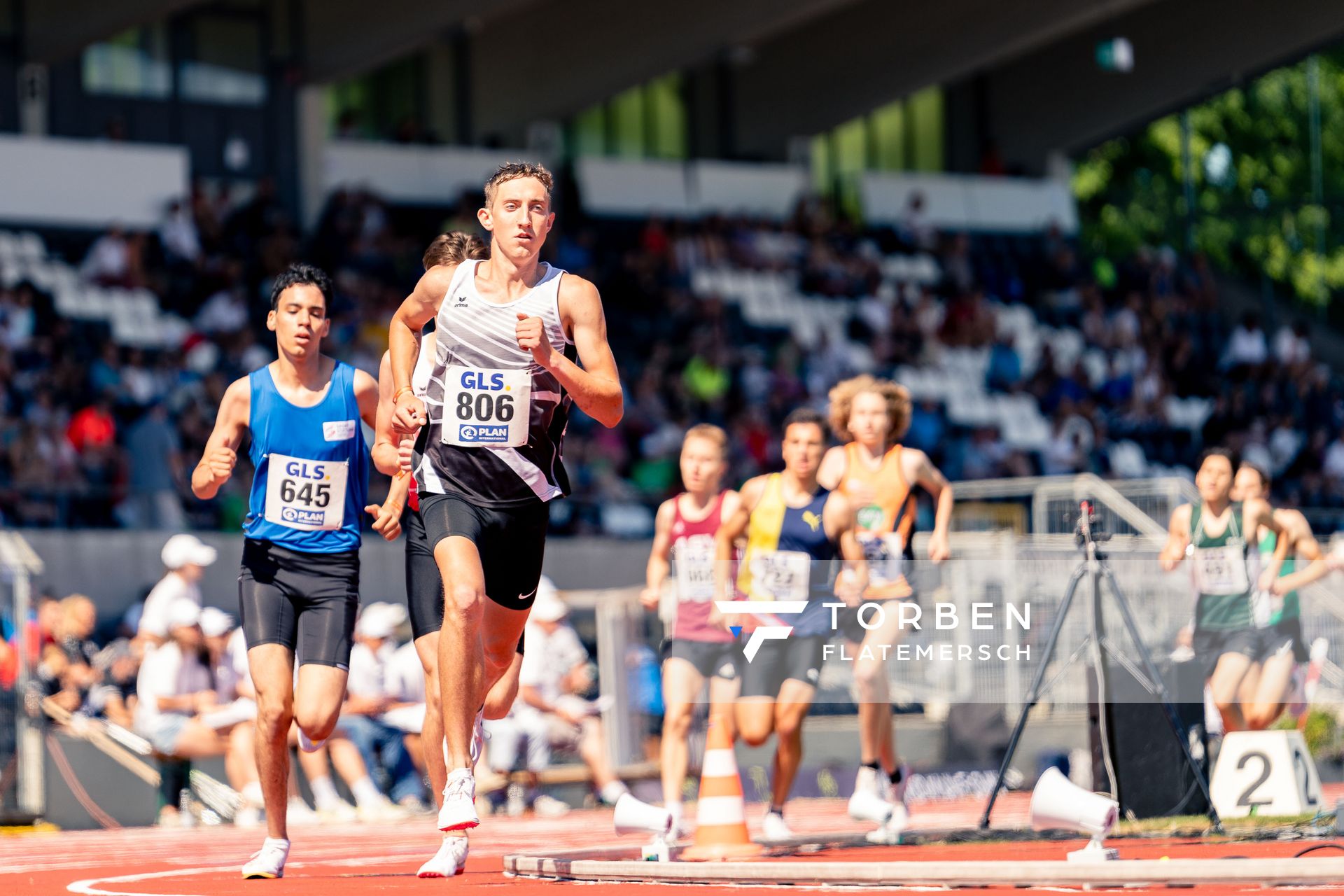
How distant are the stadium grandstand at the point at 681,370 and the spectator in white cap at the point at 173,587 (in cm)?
3

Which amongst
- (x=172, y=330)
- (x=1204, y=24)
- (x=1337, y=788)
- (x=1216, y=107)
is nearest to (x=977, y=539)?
(x=1337, y=788)

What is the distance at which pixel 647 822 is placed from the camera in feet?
26.4

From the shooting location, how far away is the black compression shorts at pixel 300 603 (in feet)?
26.5

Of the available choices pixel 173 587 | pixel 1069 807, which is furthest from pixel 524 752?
pixel 1069 807

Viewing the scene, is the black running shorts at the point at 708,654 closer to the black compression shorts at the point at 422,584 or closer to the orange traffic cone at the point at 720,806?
the orange traffic cone at the point at 720,806

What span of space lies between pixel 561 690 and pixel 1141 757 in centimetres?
627

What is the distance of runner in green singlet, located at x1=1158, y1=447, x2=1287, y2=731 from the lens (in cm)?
1160

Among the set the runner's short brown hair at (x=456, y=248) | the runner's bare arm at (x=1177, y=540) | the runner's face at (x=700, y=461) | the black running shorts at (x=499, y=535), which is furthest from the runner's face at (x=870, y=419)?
the black running shorts at (x=499, y=535)

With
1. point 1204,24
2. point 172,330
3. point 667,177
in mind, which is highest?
point 1204,24

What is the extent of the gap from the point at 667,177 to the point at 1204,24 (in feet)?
28.9

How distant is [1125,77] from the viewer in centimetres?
3472

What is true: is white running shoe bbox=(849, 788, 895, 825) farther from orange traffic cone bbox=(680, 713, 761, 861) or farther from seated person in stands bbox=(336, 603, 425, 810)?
seated person in stands bbox=(336, 603, 425, 810)

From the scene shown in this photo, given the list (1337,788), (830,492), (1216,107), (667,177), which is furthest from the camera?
(1216,107)

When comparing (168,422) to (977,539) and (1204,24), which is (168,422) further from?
(1204,24)
